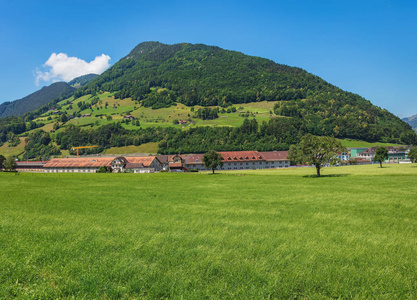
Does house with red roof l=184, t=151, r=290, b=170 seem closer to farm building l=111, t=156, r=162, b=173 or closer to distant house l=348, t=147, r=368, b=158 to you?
farm building l=111, t=156, r=162, b=173

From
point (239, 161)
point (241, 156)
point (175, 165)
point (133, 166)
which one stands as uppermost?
point (241, 156)

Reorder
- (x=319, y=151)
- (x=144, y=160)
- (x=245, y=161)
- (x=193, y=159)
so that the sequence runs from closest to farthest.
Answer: (x=319, y=151)
(x=144, y=160)
(x=193, y=159)
(x=245, y=161)

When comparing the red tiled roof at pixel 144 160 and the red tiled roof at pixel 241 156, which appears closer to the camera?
the red tiled roof at pixel 144 160

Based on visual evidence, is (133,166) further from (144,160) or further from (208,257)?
(208,257)

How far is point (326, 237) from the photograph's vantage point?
45.7ft

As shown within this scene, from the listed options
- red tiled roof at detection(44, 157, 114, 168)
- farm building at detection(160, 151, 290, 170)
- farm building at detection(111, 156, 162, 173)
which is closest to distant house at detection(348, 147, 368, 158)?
farm building at detection(160, 151, 290, 170)

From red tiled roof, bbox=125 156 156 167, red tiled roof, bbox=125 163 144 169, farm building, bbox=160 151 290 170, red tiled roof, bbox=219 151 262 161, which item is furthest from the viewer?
red tiled roof, bbox=219 151 262 161

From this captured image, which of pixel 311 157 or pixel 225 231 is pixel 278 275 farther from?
pixel 311 157

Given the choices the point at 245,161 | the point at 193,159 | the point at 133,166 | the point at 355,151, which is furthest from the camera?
the point at 355,151

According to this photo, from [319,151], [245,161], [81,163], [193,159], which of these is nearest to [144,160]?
[193,159]

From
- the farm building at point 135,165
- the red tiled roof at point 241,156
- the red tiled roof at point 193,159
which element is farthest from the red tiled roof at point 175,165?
the red tiled roof at point 241,156

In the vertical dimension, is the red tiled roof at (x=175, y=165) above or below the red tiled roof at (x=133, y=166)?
below

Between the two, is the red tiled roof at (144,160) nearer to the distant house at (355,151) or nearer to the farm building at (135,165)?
the farm building at (135,165)

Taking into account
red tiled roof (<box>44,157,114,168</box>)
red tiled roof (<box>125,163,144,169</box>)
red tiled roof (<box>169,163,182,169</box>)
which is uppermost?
red tiled roof (<box>44,157,114,168</box>)
